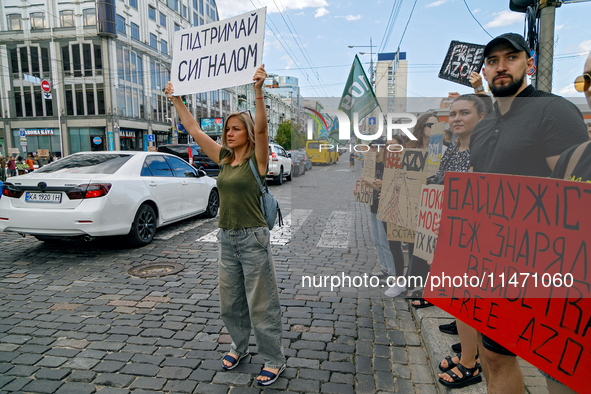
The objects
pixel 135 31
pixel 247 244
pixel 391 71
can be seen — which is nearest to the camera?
pixel 247 244

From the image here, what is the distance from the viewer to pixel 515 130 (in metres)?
2.04

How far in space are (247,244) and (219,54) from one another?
62.9 inches

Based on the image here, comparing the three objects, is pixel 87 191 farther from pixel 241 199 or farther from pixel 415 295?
pixel 415 295

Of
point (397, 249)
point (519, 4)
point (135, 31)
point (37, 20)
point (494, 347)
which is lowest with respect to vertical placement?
point (397, 249)

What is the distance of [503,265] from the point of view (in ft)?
6.19

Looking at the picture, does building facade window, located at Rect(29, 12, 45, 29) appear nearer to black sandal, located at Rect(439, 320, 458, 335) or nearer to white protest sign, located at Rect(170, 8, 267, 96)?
white protest sign, located at Rect(170, 8, 267, 96)

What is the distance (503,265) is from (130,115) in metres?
→ 45.1

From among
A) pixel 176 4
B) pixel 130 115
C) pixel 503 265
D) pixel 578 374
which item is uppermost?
pixel 176 4

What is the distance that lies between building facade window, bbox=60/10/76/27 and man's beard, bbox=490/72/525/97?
47146 mm

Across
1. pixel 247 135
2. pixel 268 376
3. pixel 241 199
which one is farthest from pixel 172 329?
pixel 247 135

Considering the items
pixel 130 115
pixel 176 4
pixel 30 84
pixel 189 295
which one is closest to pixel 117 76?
pixel 130 115

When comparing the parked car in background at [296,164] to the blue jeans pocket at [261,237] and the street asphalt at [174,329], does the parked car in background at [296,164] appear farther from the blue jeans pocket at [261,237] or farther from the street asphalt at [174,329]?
the blue jeans pocket at [261,237]

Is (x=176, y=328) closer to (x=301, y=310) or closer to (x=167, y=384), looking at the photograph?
(x=167, y=384)

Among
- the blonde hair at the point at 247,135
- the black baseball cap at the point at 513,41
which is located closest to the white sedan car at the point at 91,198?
the blonde hair at the point at 247,135
